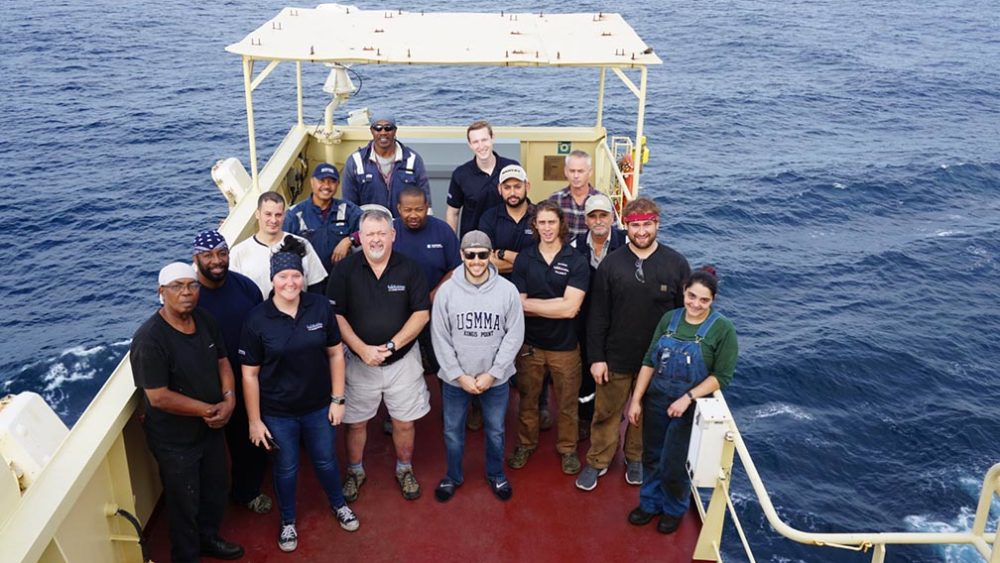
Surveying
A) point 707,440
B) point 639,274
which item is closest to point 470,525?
point 707,440

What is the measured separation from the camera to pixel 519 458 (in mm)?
6207

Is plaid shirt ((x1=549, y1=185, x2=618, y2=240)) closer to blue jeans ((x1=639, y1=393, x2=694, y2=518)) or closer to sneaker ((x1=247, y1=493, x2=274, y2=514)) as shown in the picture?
blue jeans ((x1=639, y1=393, x2=694, y2=518))

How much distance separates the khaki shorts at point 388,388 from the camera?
18.1 feet

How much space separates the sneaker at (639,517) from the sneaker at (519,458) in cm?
89

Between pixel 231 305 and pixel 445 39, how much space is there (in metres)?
3.95

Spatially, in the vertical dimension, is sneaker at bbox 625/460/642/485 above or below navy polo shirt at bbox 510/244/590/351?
below

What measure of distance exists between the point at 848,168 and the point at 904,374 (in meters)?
11.9

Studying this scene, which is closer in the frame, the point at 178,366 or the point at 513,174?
the point at 178,366

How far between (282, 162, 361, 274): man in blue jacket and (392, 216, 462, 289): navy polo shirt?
0.52 meters

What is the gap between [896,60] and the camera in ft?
129

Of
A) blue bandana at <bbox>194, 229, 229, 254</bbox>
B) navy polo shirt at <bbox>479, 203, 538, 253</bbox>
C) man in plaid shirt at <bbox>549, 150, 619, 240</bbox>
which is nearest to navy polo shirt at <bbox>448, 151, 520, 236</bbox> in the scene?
navy polo shirt at <bbox>479, 203, 538, 253</bbox>

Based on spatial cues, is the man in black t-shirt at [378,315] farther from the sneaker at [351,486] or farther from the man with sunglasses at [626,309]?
the man with sunglasses at [626,309]

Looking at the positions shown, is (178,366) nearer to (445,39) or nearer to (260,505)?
(260,505)

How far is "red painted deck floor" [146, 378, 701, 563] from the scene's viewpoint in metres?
5.37
